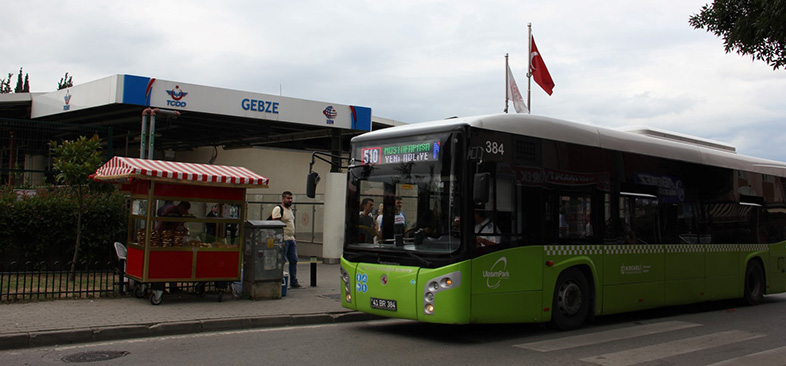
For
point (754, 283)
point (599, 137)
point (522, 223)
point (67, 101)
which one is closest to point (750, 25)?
point (599, 137)

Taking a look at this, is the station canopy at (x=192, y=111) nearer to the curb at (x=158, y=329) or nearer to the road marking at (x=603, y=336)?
the curb at (x=158, y=329)

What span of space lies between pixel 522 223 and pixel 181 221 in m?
5.85

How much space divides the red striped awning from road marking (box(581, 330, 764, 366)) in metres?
6.61

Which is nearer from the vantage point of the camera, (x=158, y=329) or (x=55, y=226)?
(x=158, y=329)

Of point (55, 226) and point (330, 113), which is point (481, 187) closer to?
point (55, 226)

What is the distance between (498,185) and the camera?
8.57m

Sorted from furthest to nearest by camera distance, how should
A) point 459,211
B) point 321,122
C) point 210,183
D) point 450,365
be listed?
1. point 321,122
2. point 210,183
3. point 459,211
4. point 450,365

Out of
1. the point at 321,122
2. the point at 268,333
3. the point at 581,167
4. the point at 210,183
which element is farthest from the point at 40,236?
the point at 581,167

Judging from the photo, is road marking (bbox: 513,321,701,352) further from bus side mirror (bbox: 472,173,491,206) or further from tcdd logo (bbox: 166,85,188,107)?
tcdd logo (bbox: 166,85,188,107)

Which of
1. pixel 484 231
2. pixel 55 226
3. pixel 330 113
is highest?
pixel 330 113

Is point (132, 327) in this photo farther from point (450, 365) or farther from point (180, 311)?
point (450, 365)

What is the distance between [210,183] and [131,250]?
1.91 m

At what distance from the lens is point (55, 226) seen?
44.8 ft

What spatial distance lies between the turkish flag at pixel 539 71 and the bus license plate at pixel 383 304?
13527 mm
